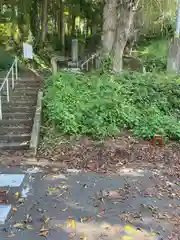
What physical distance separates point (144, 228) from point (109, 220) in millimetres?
479

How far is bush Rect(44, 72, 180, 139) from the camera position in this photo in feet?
23.1

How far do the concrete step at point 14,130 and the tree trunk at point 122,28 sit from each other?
428cm

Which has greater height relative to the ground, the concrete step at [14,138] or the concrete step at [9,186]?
the concrete step at [14,138]

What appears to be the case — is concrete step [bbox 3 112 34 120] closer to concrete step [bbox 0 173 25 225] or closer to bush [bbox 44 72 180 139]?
bush [bbox 44 72 180 139]

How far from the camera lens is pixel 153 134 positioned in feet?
23.2

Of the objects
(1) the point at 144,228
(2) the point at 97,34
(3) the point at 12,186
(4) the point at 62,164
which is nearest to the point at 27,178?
(3) the point at 12,186

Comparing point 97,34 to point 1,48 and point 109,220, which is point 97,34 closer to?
point 1,48

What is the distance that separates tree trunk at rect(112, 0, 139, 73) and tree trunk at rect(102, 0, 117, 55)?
428 mm

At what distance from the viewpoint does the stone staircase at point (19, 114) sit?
261 inches

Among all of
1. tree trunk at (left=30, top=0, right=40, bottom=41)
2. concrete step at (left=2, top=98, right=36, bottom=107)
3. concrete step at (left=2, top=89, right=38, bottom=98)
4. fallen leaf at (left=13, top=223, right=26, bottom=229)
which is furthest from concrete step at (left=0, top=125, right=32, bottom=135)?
tree trunk at (left=30, top=0, right=40, bottom=41)

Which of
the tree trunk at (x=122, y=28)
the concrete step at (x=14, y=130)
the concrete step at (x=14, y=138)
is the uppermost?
the tree trunk at (x=122, y=28)

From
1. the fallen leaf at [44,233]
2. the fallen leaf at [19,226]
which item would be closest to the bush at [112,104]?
the fallen leaf at [19,226]

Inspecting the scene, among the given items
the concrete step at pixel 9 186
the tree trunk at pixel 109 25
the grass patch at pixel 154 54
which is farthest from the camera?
the grass patch at pixel 154 54

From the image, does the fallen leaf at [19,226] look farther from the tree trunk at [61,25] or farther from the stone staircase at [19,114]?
the tree trunk at [61,25]
